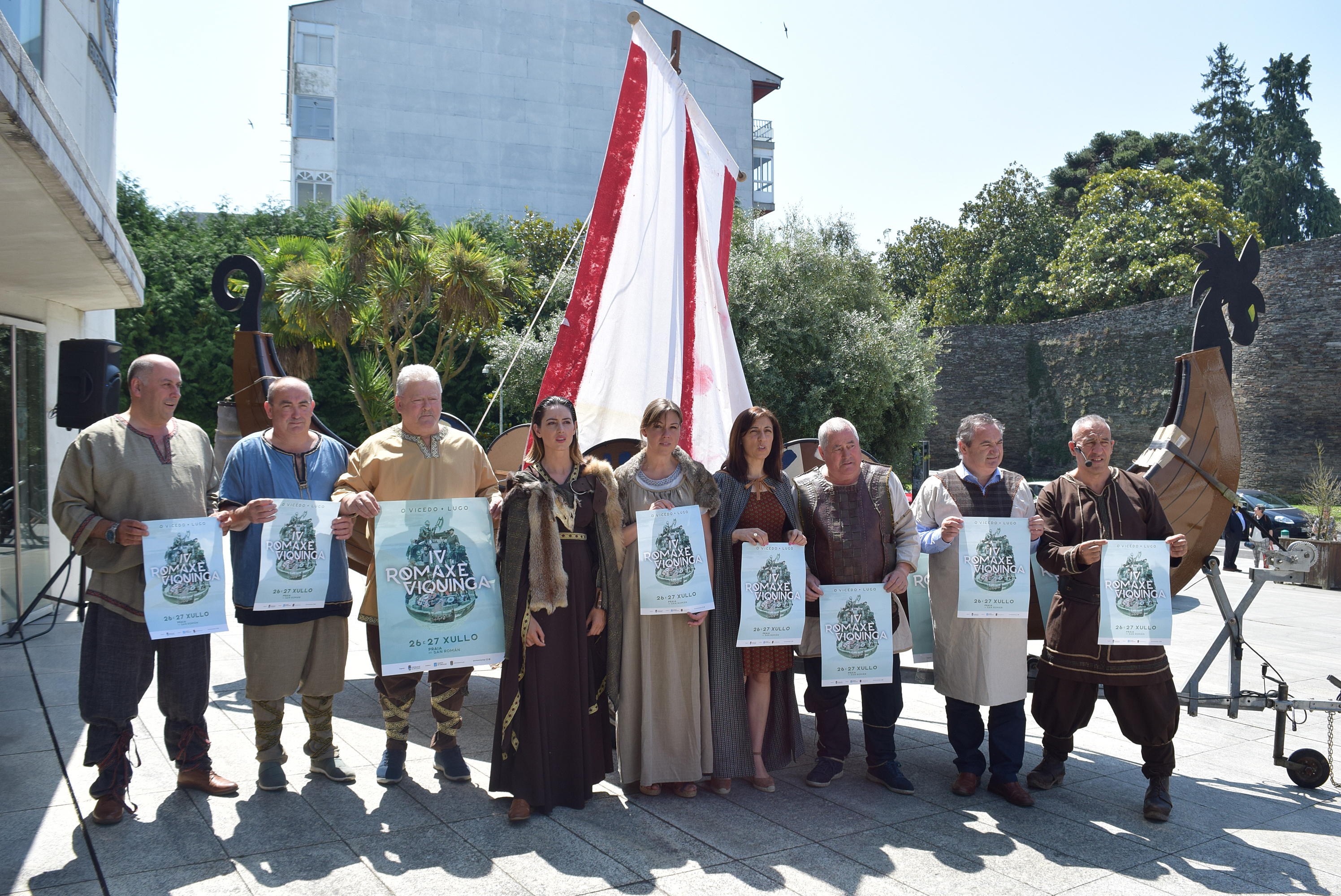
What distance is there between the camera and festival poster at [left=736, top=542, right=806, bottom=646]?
3.94 m

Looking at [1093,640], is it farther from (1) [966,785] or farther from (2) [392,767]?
(2) [392,767]

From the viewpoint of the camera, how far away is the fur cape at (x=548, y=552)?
3.72 metres

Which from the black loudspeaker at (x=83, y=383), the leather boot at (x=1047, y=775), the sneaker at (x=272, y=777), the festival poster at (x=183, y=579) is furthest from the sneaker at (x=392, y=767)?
the black loudspeaker at (x=83, y=383)

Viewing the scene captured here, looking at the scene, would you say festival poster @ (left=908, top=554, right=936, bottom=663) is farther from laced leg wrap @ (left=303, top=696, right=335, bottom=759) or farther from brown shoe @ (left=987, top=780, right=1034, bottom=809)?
laced leg wrap @ (left=303, top=696, right=335, bottom=759)

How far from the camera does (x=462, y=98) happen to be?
30.4 metres

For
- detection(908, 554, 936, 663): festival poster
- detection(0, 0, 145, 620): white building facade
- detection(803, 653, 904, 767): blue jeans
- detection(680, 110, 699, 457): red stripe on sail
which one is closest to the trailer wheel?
detection(908, 554, 936, 663): festival poster

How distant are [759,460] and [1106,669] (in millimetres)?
1760

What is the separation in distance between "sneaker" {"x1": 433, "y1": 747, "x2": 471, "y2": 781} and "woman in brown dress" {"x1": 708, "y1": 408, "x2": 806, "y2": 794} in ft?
3.65

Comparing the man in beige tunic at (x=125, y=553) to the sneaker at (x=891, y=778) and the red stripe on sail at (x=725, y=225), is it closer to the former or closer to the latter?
the sneaker at (x=891, y=778)

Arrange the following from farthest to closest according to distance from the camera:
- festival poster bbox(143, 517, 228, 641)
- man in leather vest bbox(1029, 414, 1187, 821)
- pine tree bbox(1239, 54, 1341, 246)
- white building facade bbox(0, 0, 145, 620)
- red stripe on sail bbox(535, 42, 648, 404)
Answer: pine tree bbox(1239, 54, 1341, 246) → red stripe on sail bbox(535, 42, 648, 404) → white building facade bbox(0, 0, 145, 620) → man in leather vest bbox(1029, 414, 1187, 821) → festival poster bbox(143, 517, 228, 641)

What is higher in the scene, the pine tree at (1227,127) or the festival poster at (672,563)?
the pine tree at (1227,127)

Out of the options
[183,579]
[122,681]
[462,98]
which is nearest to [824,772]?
[183,579]

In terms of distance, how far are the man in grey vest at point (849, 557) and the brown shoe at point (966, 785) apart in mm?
213

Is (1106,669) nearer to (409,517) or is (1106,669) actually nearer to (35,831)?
(409,517)
